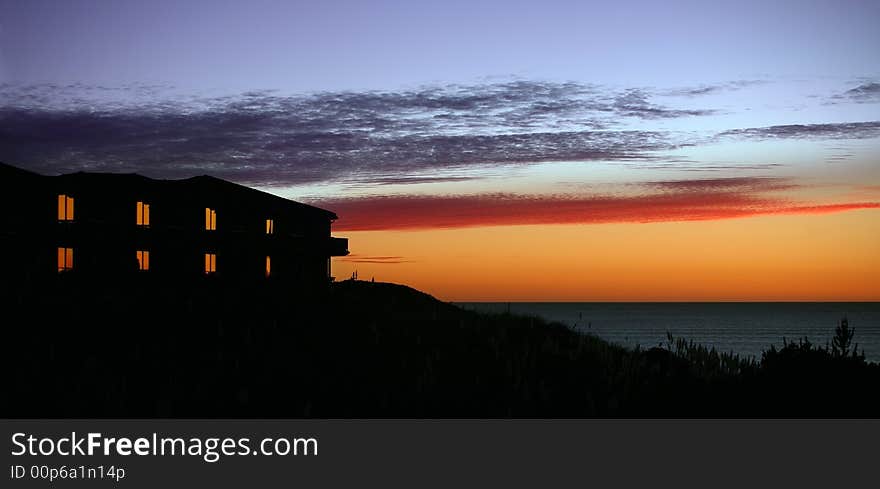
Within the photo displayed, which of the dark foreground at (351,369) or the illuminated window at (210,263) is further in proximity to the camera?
the illuminated window at (210,263)

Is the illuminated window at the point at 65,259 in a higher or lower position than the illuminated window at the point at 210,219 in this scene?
lower

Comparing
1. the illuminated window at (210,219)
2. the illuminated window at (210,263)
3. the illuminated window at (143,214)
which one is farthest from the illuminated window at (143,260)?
the illuminated window at (210,219)

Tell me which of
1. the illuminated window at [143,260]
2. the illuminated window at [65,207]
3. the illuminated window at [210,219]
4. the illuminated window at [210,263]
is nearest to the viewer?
the illuminated window at [65,207]

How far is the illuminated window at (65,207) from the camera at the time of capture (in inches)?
1746

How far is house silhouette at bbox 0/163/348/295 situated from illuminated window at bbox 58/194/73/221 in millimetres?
49

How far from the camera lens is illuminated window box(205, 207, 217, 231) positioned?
50.0 m

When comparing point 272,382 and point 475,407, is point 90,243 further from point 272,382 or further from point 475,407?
point 475,407

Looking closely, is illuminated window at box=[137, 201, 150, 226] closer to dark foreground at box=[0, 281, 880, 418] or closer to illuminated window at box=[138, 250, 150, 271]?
illuminated window at box=[138, 250, 150, 271]

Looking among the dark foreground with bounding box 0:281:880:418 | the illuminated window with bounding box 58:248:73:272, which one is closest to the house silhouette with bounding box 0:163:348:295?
the illuminated window with bounding box 58:248:73:272

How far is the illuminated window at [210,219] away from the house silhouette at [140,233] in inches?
2.3

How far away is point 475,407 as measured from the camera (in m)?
21.3

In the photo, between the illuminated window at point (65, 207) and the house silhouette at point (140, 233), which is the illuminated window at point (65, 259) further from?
the illuminated window at point (65, 207)

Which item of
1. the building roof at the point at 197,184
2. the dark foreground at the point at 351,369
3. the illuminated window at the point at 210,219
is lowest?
the dark foreground at the point at 351,369

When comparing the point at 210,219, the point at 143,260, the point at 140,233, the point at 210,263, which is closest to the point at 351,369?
the point at 140,233
